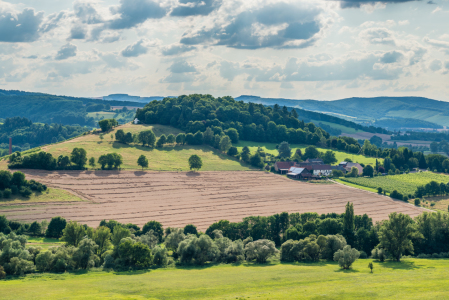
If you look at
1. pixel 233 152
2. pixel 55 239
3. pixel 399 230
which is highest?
pixel 233 152

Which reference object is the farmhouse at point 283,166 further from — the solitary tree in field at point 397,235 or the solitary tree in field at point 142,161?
the solitary tree in field at point 397,235

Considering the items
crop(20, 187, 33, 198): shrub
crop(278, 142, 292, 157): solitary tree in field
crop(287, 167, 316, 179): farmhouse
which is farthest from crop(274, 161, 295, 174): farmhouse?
crop(20, 187, 33, 198): shrub

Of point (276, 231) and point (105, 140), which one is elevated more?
point (105, 140)

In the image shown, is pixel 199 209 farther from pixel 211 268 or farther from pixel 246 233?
pixel 211 268

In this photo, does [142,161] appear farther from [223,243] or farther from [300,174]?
[223,243]

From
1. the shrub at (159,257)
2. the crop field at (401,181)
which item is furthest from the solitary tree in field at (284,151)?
the shrub at (159,257)

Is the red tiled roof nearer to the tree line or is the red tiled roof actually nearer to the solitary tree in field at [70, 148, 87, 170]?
the solitary tree in field at [70, 148, 87, 170]

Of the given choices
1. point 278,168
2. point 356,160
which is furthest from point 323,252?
point 356,160
